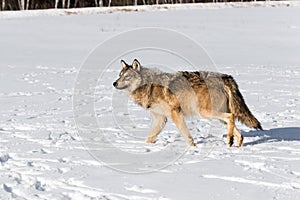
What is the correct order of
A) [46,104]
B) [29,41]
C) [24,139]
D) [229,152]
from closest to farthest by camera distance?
[229,152]
[24,139]
[46,104]
[29,41]

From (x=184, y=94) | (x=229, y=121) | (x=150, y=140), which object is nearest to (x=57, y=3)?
(x=150, y=140)

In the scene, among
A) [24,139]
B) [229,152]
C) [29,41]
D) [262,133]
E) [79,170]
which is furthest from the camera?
[29,41]

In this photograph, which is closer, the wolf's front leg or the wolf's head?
the wolf's head

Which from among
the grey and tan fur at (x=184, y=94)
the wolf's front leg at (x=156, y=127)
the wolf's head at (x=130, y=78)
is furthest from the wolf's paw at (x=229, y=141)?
the wolf's head at (x=130, y=78)

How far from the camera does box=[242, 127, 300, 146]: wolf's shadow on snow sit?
7.32 meters

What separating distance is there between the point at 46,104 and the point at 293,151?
212 inches

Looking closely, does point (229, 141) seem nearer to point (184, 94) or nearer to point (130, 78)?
point (184, 94)

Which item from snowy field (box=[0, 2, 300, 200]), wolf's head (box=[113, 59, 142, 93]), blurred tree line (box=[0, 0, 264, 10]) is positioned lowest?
snowy field (box=[0, 2, 300, 200])

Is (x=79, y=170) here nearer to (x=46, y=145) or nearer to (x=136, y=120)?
(x=46, y=145)

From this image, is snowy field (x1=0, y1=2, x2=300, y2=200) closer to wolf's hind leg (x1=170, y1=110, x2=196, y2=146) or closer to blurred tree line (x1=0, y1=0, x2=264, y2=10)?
wolf's hind leg (x1=170, y1=110, x2=196, y2=146)

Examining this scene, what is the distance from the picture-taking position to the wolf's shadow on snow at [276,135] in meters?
7.32

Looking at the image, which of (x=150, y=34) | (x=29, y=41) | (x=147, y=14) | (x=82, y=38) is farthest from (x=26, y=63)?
(x=147, y=14)

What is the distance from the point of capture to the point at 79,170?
5594 mm

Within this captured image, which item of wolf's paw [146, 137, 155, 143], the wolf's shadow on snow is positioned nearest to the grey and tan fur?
wolf's paw [146, 137, 155, 143]
